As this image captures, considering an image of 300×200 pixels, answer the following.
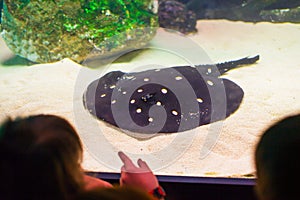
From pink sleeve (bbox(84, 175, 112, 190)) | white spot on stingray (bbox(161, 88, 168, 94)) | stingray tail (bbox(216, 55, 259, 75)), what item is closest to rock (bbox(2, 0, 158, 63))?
stingray tail (bbox(216, 55, 259, 75))

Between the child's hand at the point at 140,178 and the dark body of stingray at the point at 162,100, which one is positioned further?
the dark body of stingray at the point at 162,100

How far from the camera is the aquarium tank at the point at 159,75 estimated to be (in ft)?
8.91

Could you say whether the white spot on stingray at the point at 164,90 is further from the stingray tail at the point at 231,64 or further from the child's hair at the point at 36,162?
the child's hair at the point at 36,162

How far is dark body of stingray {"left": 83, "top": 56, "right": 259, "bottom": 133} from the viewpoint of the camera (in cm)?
287

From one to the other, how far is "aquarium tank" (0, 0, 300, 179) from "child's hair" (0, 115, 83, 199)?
251 mm

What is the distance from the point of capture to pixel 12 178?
888mm

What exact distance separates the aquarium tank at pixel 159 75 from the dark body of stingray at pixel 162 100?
10mm

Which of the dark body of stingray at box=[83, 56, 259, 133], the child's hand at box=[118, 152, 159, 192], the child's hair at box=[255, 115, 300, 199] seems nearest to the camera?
the child's hair at box=[255, 115, 300, 199]

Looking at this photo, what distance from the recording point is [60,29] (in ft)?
15.9

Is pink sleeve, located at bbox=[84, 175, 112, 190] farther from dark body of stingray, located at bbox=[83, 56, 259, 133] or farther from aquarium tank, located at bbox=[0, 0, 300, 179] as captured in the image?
dark body of stingray, located at bbox=[83, 56, 259, 133]

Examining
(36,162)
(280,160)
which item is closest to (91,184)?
(36,162)

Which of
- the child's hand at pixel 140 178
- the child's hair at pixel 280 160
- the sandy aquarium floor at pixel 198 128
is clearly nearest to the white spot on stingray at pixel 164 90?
the sandy aquarium floor at pixel 198 128

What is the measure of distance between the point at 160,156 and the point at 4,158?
179cm

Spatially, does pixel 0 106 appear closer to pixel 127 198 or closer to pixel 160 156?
pixel 160 156
